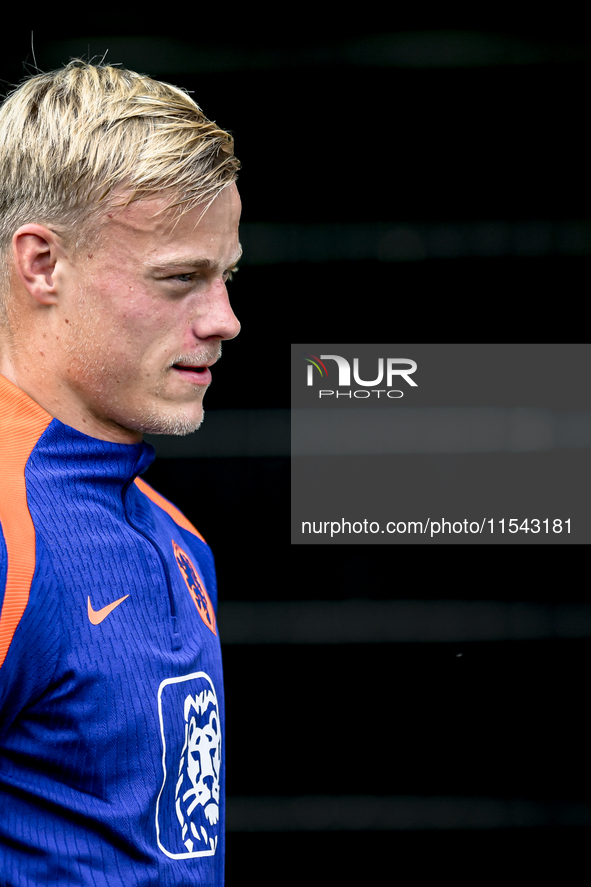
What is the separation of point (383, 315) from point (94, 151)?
126cm

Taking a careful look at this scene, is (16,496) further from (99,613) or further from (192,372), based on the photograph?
(192,372)

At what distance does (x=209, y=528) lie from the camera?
2221mm

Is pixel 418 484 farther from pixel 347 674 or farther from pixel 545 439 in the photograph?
pixel 347 674

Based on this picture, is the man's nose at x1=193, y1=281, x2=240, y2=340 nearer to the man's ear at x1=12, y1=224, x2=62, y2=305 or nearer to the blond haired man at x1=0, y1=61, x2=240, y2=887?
the blond haired man at x1=0, y1=61, x2=240, y2=887

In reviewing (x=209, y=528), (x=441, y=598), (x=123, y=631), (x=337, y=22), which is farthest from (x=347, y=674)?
(x=337, y=22)

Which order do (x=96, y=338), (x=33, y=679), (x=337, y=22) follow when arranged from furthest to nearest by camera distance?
(x=337, y=22), (x=96, y=338), (x=33, y=679)

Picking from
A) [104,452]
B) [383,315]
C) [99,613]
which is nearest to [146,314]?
[104,452]

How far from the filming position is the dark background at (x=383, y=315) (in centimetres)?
218

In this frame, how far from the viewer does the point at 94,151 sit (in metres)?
1.02

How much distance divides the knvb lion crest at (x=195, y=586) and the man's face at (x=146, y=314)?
22 cm

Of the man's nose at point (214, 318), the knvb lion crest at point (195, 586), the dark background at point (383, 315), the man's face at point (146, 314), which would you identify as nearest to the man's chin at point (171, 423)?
the man's face at point (146, 314)

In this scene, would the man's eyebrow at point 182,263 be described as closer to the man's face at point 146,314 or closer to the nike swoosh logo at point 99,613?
the man's face at point 146,314

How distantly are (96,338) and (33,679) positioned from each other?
1.34 feet

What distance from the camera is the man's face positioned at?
1.04 metres
